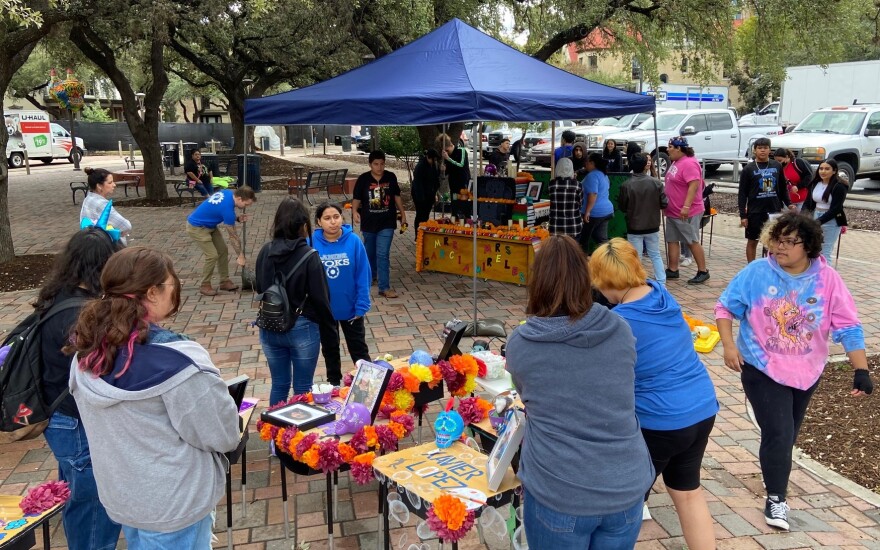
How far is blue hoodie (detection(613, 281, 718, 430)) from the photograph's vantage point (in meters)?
2.63

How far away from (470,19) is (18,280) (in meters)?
9.17

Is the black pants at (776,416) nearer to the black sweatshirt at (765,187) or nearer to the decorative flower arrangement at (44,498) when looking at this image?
the decorative flower arrangement at (44,498)

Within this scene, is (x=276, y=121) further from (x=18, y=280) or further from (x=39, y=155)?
(x=39, y=155)

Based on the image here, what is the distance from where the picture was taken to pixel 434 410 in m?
4.91

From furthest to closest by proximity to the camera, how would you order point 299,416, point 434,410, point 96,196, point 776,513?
point 96,196 → point 434,410 → point 776,513 → point 299,416

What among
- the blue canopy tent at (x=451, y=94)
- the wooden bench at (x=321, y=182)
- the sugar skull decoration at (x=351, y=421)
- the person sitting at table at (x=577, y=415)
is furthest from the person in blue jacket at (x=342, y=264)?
the wooden bench at (x=321, y=182)

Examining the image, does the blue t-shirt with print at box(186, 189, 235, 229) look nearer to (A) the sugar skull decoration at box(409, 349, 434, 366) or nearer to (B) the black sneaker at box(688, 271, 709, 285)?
(A) the sugar skull decoration at box(409, 349, 434, 366)

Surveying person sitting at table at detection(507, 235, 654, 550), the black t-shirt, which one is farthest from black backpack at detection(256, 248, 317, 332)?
the black t-shirt

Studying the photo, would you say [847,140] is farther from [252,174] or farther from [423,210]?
[252,174]

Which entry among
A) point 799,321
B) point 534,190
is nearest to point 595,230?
point 534,190

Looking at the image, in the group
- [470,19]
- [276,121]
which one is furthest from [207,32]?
[276,121]

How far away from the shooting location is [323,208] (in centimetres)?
448

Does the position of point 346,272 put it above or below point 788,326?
above

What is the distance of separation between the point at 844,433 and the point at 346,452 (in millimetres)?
3409
